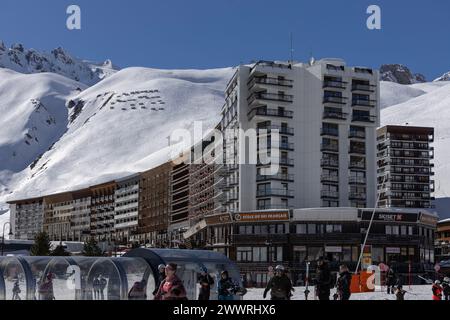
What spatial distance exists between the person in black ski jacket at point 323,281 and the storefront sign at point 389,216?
2641 inches

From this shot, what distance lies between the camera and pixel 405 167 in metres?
167

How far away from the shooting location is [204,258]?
29.3 metres

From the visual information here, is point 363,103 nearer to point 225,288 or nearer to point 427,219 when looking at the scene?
point 427,219

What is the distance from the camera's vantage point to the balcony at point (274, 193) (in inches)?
3743

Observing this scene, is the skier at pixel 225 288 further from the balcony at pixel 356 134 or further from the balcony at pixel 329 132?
the balcony at pixel 356 134

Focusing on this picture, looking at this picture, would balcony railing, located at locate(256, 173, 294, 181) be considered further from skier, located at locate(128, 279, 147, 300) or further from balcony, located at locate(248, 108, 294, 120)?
skier, located at locate(128, 279, 147, 300)

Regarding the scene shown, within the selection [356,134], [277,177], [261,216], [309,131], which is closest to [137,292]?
[261,216]

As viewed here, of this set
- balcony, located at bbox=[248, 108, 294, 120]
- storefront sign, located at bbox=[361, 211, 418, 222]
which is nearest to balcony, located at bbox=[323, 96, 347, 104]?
balcony, located at bbox=[248, 108, 294, 120]

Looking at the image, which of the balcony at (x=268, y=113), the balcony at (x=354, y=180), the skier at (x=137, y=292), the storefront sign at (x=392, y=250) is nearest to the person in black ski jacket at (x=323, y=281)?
the skier at (x=137, y=292)

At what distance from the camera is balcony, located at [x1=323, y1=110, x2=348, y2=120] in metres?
99.2

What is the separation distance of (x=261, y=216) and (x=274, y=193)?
5537 mm

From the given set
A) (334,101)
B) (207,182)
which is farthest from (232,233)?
(207,182)
